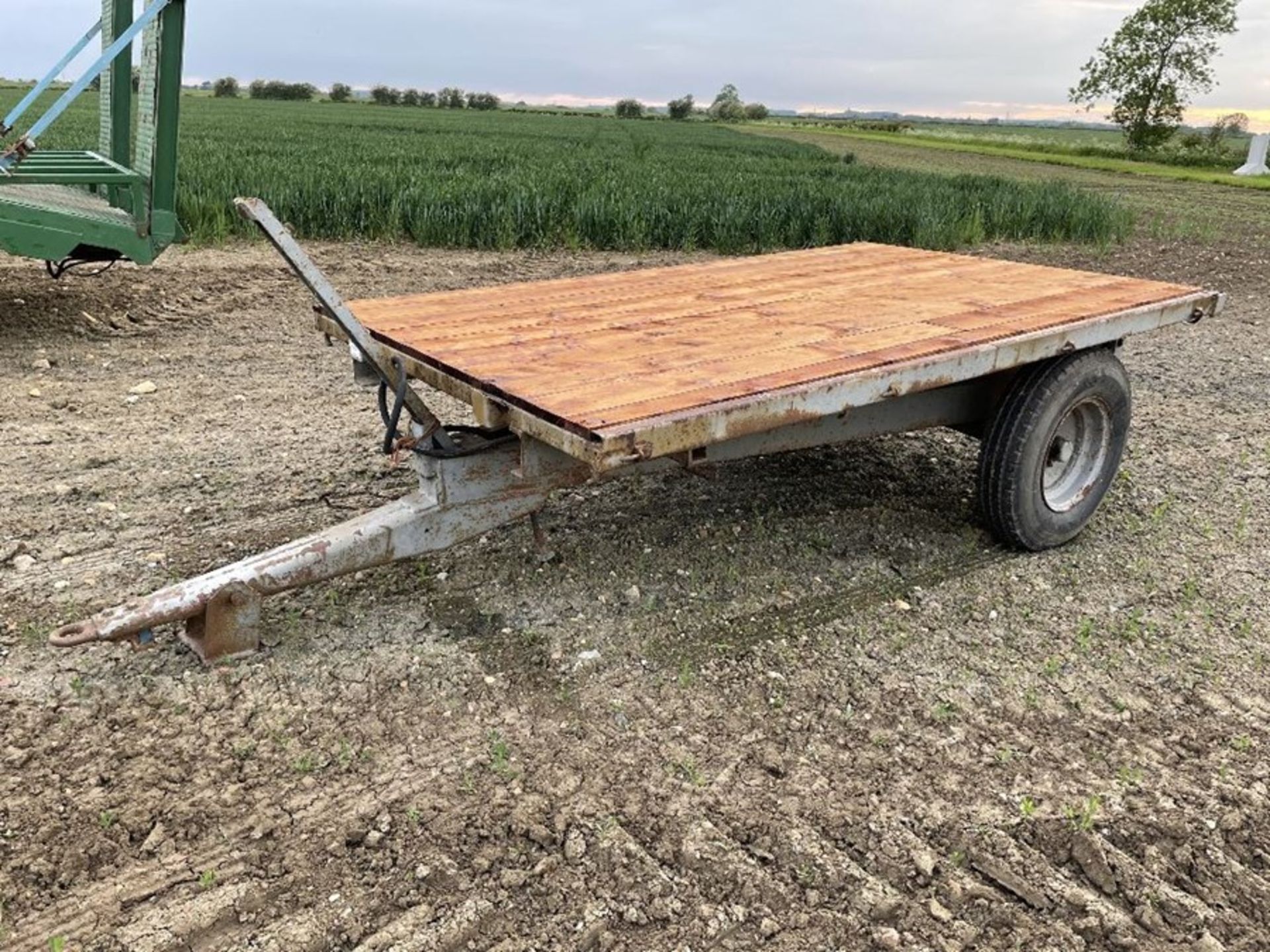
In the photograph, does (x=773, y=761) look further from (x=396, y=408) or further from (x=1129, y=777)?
(x=396, y=408)

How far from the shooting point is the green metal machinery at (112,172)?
5805mm

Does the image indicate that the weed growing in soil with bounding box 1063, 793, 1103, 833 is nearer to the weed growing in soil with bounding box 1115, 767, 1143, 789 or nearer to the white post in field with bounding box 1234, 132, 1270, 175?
the weed growing in soil with bounding box 1115, 767, 1143, 789

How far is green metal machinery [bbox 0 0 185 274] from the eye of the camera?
5.80 meters

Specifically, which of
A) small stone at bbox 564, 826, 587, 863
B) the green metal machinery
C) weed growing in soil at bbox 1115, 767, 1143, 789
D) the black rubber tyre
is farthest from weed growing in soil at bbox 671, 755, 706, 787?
the green metal machinery

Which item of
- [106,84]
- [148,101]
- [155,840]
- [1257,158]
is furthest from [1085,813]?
[1257,158]

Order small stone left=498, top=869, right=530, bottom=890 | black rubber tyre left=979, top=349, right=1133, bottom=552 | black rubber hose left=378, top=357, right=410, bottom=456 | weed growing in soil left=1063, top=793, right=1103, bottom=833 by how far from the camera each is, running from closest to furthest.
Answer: small stone left=498, top=869, right=530, bottom=890 → weed growing in soil left=1063, top=793, right=1103, bottom=833 → black rubber hose left=378, top=357, right=410, bottom=456 → black rubber tyre left=979, top=349, right=1133, bottom=552

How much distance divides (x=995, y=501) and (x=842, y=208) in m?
9.05

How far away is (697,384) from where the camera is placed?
2986 millimetres

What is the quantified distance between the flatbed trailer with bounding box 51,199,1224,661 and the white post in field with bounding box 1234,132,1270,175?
115 ft

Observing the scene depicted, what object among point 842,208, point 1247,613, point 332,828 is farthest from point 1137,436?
point 842,208

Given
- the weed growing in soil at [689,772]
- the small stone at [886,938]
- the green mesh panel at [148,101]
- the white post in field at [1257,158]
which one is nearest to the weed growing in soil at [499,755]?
the weed growing in soil at [689,772]

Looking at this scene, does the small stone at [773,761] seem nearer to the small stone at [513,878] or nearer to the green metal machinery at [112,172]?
the small stone at [513,878]

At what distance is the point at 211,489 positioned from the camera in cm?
459

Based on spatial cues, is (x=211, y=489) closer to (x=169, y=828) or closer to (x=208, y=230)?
(x=169, y=828)
